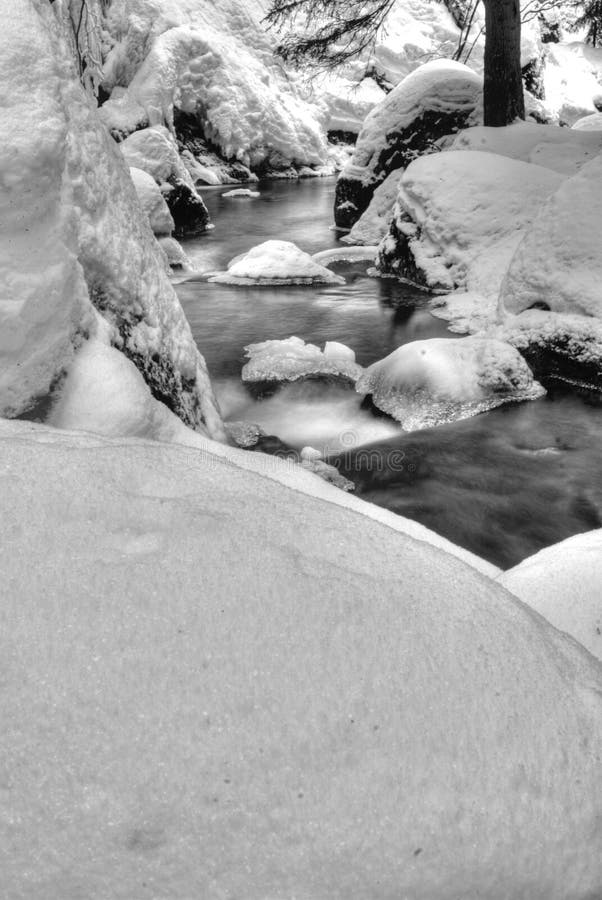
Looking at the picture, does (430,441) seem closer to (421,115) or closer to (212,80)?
(421,115)

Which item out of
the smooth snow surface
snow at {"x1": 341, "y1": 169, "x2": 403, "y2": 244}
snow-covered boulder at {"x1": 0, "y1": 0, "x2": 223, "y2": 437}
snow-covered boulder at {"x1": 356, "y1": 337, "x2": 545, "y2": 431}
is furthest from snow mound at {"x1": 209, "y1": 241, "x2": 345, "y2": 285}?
the smooth snow surface

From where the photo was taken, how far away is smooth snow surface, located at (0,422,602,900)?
771 mm

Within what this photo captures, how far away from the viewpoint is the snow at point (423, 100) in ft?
29.2

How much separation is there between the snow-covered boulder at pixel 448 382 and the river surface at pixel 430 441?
0.29 ft

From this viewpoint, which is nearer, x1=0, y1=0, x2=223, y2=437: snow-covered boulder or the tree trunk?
x1=0, y1=0, x2=223, y2=437: snow-covered boulder

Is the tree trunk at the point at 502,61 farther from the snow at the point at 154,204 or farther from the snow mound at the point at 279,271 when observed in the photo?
the snow at the point at 154,204

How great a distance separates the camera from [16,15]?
6.36 feet

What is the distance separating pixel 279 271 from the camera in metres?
7.65

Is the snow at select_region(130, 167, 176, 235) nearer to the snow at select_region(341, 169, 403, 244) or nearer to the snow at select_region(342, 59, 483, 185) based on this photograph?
the snow at select_region(341, 169, 403, 244)

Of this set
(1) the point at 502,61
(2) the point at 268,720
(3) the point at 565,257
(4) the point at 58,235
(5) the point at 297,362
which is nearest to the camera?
(2) the point at 268,720

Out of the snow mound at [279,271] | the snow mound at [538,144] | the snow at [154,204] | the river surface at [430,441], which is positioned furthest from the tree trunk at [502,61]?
the snow at [154,204]

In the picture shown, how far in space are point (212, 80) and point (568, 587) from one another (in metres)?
22.0

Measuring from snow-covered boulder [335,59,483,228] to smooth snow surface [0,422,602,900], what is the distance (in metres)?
8.74

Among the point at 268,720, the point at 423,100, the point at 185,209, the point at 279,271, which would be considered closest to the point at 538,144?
the point at 423,100
